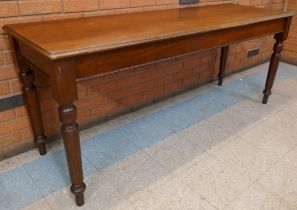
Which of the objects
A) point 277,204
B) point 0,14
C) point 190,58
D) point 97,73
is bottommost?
point 277,204

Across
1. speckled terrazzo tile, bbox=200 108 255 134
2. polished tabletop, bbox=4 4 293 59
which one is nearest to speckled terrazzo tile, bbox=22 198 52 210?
polished tabletop, bbox=4 4 293 59

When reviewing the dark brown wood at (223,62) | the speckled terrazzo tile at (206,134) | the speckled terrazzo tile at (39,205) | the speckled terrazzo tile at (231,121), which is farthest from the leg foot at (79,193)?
the dark brown wood at (223,62)

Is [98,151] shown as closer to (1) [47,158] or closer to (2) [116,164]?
(2) [116,164]

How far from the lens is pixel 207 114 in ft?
7.15

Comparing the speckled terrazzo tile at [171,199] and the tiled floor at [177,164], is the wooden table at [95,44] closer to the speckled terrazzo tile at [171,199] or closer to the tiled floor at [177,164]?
the tiled floor at [177,164]

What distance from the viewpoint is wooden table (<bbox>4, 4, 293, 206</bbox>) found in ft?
3.41

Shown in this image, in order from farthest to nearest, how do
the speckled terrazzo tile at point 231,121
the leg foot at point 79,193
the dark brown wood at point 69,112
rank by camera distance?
the speckled terrazzo tile at point 231,121, the leg foot at point 79,193, the dark brown wood at point 69,112

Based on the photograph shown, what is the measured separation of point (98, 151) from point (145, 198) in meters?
0.48

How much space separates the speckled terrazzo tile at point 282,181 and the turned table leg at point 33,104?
1254 mm

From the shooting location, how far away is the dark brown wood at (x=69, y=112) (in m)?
1.01

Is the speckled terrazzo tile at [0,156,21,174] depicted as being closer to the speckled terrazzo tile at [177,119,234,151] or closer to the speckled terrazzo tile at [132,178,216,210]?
the speckled terrazzo tile at [132,178,216,210]

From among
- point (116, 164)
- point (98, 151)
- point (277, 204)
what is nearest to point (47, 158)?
point (98, 151)

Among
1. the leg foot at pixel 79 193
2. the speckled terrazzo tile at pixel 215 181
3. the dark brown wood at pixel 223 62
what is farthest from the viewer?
the dark brown wood at pixel 223 62

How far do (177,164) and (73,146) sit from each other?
27.0 inches
